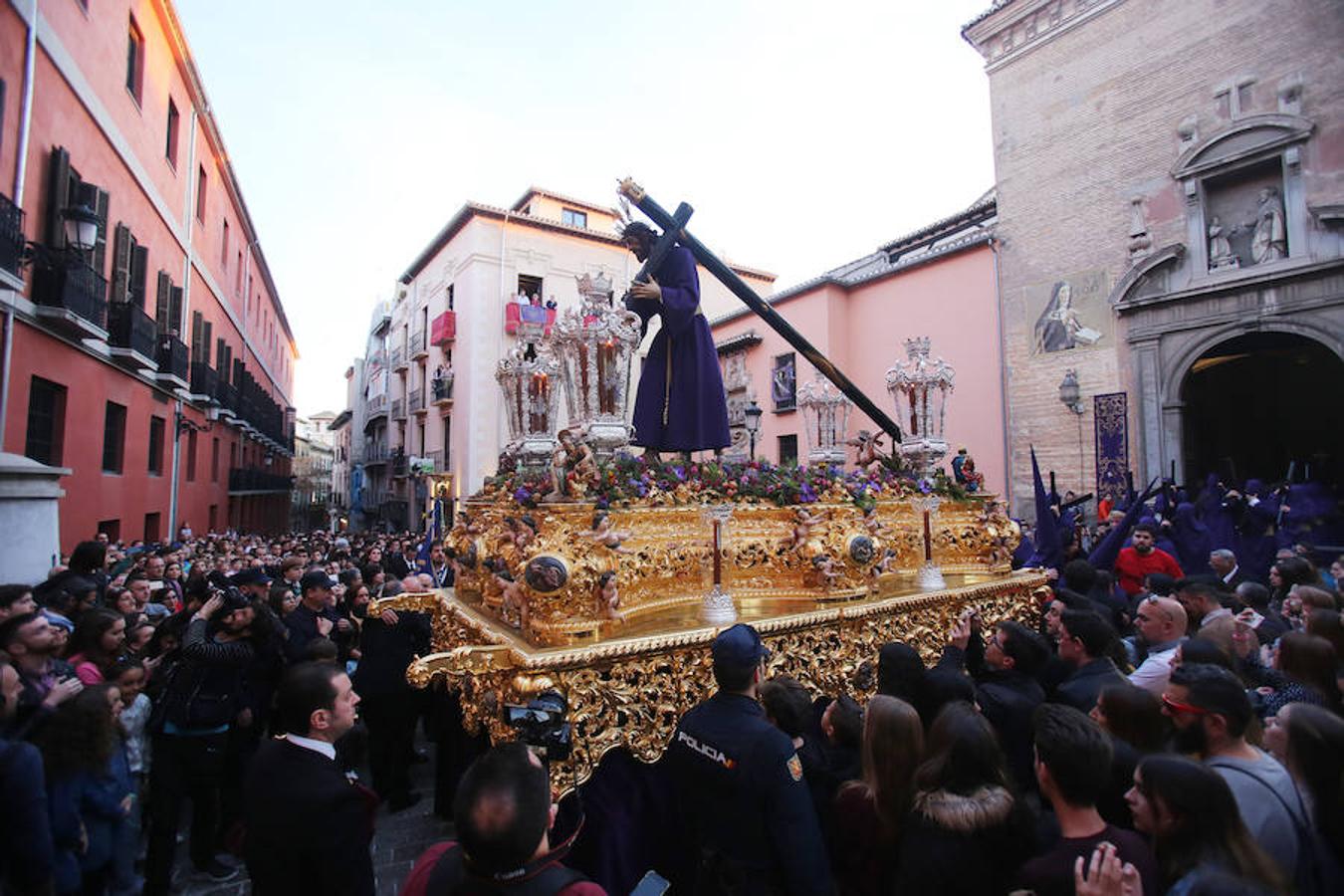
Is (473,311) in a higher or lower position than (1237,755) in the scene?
higher

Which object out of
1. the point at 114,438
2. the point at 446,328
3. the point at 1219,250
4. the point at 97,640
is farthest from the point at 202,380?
the point at 1219,250

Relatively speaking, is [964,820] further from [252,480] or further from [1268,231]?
[252,480]

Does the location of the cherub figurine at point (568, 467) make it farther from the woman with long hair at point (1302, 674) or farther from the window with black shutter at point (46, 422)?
the window with black shutter at point (46, 422)

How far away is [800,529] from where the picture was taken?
16.4 feet

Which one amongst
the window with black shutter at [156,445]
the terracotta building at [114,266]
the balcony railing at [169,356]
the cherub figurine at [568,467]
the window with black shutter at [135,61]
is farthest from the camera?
the window with black shutter at [156,445]

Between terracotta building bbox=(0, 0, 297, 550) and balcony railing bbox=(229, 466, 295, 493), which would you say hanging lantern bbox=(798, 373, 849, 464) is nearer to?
terracotta building bbox=(0, 0, 297, 550)

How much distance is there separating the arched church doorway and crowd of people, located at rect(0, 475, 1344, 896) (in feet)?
40.5

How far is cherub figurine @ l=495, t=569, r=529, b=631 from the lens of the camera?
12.2 feet

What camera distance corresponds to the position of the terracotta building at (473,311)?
2289cm

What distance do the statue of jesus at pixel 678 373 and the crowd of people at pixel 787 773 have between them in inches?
92.2

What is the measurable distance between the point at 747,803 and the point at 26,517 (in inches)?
290

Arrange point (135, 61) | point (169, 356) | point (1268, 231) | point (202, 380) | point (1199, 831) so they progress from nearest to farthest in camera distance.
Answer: point (1199, 831), point (1268, 231), point (135, 61), point (169, 356), point (202, 380)

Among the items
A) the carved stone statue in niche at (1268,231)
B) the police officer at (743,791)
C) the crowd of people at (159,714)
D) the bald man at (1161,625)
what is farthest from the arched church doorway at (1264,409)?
the crowd of people at (159,714)

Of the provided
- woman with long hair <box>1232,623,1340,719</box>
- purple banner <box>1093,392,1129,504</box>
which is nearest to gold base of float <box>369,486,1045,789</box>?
woman with long hair <box>1232,623,1340,719</box>
